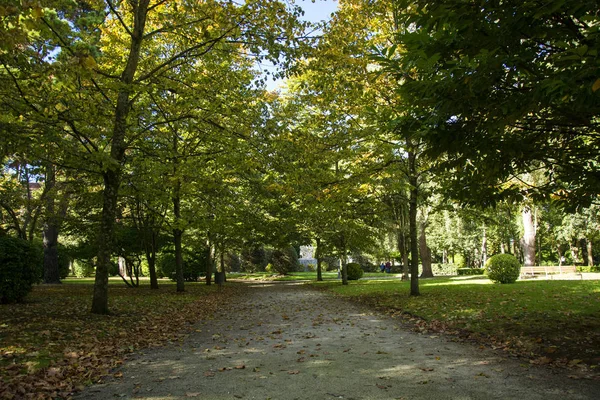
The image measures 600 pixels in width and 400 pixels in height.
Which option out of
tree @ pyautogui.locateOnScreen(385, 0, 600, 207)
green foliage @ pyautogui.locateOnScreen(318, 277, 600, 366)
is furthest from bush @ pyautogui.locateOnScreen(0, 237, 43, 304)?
tree @ pyautogui.locateOnScreen(385, 0, 600, 207)

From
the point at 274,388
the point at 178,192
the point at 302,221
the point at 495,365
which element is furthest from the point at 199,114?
the point at 302,221

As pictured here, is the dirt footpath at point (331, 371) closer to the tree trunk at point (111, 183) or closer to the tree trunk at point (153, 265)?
the tree trunk at point (111, 183)

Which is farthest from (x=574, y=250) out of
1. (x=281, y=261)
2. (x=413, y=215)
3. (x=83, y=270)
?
(x=83, y=270)

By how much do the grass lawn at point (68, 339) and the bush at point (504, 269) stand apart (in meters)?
12.2

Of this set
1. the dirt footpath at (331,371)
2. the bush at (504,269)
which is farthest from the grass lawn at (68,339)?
the bush at (504,269)

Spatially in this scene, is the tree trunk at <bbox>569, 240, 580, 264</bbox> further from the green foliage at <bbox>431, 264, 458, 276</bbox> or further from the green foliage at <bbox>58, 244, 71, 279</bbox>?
the green foliage at <bbox>58, 244, 71, 279</bbox>

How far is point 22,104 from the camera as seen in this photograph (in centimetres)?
697

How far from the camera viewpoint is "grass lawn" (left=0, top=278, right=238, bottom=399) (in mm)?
4551

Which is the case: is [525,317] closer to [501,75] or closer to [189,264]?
[501,75]

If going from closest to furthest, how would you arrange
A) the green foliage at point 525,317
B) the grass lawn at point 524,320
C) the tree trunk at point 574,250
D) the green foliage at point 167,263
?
the grass lawn at point 524,320
the green foliage at point 525,317
the green foliage at point 167,263
the tree trunk at point 574,250

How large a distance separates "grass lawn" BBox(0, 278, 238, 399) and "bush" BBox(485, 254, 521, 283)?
12234 millimetres

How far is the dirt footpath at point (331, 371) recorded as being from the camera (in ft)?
13.6

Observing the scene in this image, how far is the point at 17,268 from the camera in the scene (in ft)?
33.6

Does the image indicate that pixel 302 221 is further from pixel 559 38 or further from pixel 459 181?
pixel 559 38
